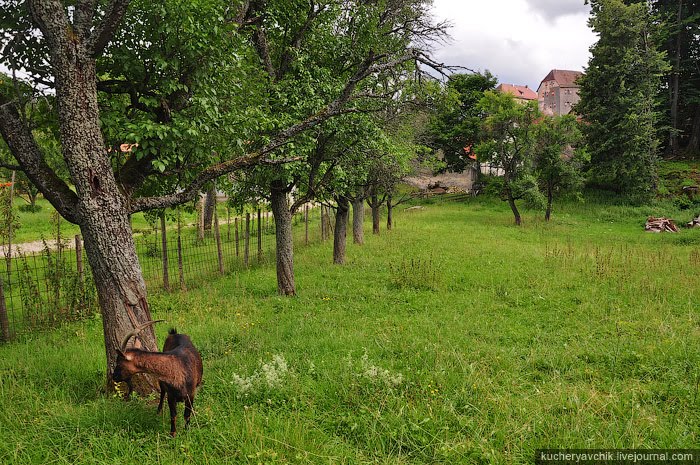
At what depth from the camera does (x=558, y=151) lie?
24.1m

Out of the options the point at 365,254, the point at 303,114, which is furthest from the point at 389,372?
the point at 365,254

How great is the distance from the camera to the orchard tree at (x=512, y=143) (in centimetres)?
2367

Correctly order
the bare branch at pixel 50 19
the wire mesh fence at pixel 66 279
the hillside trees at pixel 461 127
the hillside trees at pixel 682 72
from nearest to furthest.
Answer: the bare branch at pixel 50 19 < the wire mesh fence at pixel 66 279 < the hillside trees at pixel 682 72 < the hillside trees at pixel 461 127

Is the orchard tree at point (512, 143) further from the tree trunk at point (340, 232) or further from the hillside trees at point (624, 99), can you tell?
the tree trunk at point (340, 232)

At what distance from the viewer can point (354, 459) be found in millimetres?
3613

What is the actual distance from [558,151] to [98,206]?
2542 centimetres

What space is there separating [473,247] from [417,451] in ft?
42.3

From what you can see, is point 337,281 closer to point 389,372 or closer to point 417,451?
point 389,372

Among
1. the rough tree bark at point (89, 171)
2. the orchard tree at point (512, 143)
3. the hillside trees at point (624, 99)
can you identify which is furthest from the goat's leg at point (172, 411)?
the hillside trees at point (624, 99)

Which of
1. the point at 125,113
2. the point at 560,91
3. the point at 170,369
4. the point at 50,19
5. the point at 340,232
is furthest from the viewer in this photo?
the point at 560,91

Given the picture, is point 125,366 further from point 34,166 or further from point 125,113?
point 125,113

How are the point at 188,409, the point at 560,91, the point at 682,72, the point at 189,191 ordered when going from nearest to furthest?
the point at 188,409 < the point at 189,191 < the point at 682,72 < the point at 560,91

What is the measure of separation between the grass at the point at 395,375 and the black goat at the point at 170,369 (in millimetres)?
372

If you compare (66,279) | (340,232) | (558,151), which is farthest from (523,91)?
(66,279)
